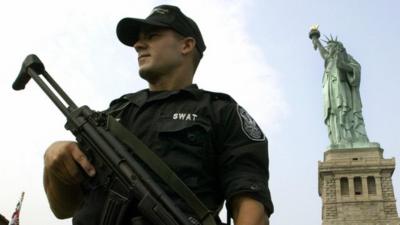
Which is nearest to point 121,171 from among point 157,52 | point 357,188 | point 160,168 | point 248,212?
point 160,168

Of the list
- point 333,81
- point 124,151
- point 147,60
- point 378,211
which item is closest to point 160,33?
point 147,60

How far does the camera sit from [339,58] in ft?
121

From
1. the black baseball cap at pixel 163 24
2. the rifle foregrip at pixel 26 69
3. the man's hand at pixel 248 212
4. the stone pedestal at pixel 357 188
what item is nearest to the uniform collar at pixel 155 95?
the black baseball cap at pixel 163 24

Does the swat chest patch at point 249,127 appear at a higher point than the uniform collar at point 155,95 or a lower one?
lower

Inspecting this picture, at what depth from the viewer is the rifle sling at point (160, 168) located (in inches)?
105

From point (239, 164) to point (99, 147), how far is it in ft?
2.15

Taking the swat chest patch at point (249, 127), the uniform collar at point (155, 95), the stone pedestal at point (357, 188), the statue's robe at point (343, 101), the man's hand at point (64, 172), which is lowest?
the man's hand at point (64, 172)

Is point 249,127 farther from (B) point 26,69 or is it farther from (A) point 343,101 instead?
(A) point 343,101

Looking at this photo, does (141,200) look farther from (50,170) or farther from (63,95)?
(63,95)

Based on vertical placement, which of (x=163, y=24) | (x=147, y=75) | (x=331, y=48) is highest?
(x=331, y=48)

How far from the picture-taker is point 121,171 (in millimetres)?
2668

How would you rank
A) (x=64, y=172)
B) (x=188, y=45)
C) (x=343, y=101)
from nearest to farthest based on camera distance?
(x=64, y=172)
(x=188, y=45)
(x=343, y=101)

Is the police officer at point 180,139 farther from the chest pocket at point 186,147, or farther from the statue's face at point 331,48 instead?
the statue's face at point 331,48

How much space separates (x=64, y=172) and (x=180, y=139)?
0.56m
